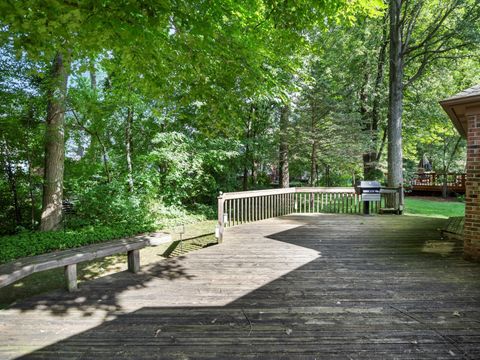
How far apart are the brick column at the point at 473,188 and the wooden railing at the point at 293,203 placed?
14.5 feet

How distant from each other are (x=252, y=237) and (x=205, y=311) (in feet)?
10.5

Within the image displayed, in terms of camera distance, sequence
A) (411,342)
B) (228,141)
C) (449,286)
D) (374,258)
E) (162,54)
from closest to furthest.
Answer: (411,342) → (449,286) → (162,54) → (374,258) → (228,141)

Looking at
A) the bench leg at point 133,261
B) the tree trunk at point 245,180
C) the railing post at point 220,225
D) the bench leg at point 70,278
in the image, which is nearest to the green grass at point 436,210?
the tree trunk at point 245,180

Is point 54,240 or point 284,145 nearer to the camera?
point 54,240

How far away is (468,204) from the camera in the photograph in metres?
4.51

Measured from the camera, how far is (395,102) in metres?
10.5

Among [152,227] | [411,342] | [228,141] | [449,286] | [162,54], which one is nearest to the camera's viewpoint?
[411,342]

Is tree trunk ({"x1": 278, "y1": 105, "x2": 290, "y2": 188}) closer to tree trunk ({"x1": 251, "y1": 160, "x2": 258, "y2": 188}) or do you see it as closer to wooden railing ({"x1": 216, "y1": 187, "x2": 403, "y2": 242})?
tree trunk ({"x1": 251, "y1": 160, "x2": 258, "y2": 188})

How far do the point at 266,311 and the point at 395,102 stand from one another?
1022 centimetres

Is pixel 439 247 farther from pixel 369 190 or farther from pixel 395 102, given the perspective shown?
pixel 395 102

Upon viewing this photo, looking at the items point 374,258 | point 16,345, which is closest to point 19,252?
point 16,345

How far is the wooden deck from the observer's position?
7.54 ft

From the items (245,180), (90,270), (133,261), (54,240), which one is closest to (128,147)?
(54,240)

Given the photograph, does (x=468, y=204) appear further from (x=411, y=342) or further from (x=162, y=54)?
(x=162, y=54)
